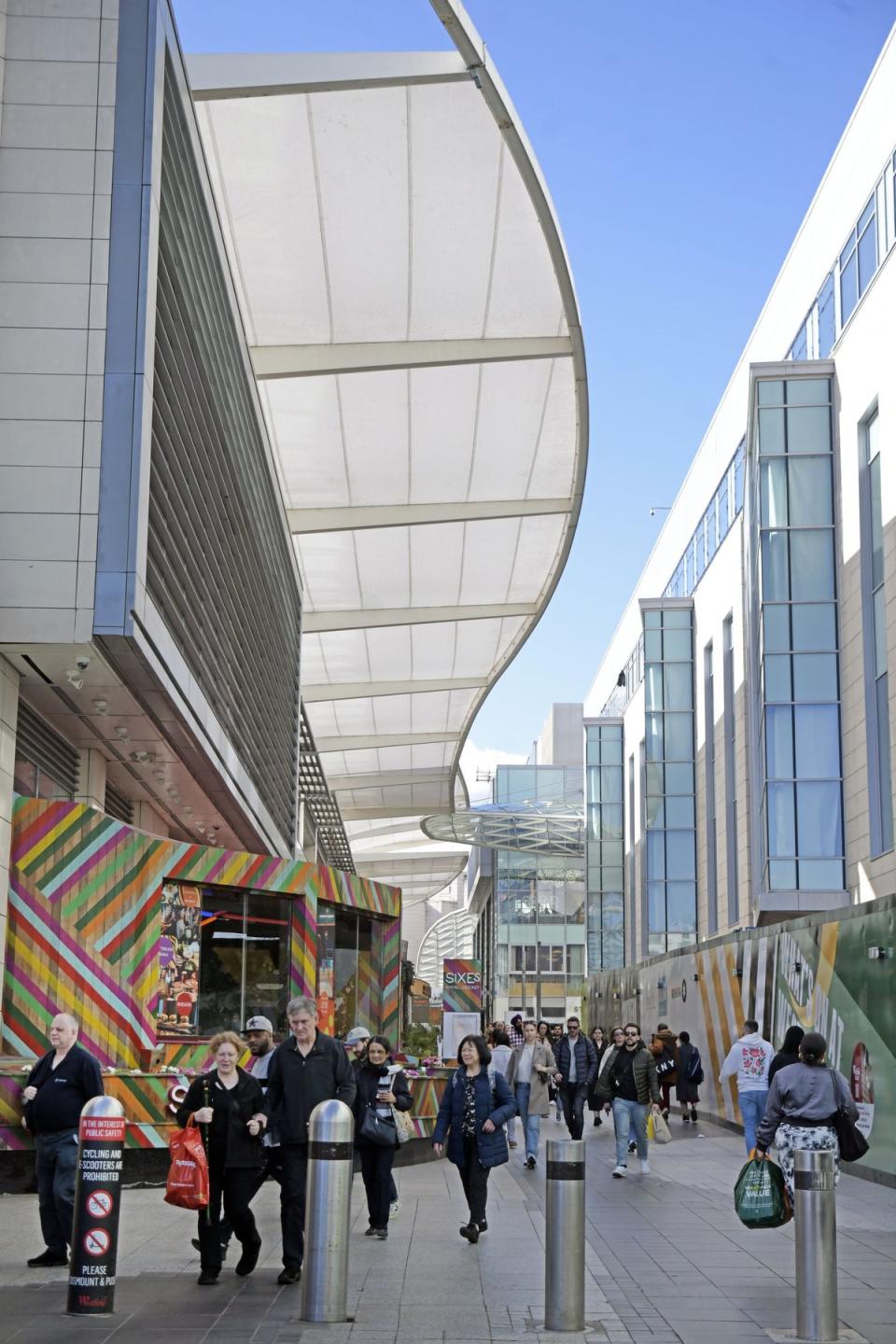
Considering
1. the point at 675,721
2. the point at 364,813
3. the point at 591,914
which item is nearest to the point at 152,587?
the point at 675,721

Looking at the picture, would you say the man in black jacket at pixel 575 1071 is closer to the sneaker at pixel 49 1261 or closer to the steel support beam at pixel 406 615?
the sneaker at pixel 49 1261

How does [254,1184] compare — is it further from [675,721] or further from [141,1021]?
[675,721]

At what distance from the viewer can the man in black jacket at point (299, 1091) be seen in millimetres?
9359

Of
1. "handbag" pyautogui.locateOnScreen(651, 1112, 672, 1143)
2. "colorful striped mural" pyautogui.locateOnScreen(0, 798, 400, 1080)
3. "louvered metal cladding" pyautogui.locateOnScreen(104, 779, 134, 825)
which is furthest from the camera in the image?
"louvered metal cladding" pyautogui.locateOnScreen(104, 779, 134, 825)

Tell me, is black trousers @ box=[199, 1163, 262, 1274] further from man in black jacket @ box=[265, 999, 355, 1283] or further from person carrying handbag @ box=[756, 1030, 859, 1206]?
person carrying handbag @ box=[756, 1030, 859, 1206]

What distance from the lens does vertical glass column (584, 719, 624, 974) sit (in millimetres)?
66625

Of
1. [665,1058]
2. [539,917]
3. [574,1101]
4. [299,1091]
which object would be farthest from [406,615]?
[539,917]

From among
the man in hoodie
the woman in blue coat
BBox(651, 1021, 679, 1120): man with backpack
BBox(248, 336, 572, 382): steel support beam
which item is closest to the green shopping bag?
the woman in blue coat

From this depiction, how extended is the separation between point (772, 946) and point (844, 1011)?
400cm

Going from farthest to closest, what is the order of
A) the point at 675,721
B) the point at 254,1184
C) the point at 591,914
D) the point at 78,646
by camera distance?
the point at 591,914 → the point at 675,721 → the point at 78,646 → the point at 254,1184

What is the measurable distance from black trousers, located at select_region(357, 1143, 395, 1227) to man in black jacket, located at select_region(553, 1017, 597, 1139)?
25.9 ft

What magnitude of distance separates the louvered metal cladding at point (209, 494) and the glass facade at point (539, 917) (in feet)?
179

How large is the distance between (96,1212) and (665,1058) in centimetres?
1642

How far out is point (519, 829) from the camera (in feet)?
238
